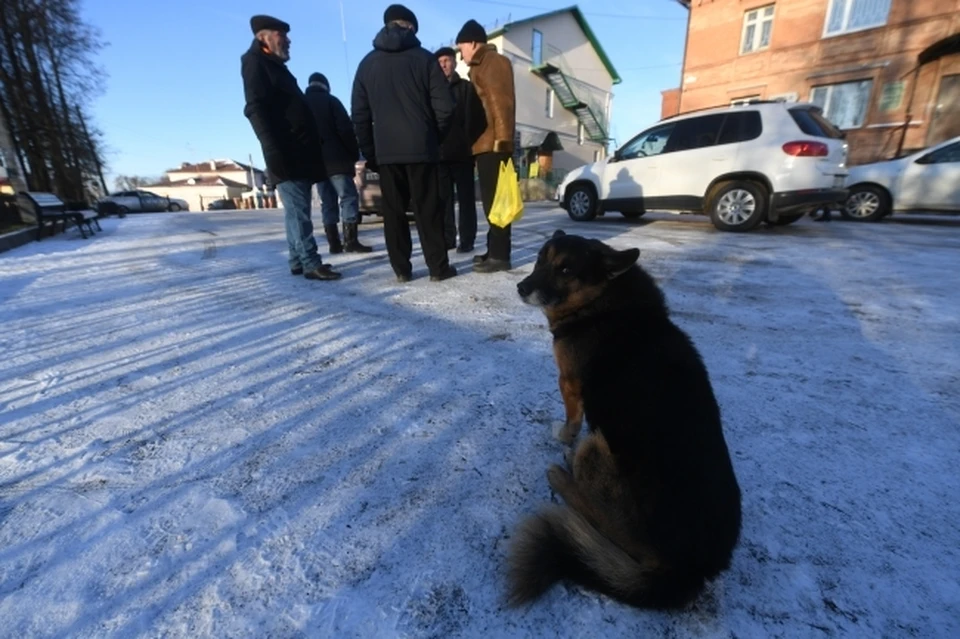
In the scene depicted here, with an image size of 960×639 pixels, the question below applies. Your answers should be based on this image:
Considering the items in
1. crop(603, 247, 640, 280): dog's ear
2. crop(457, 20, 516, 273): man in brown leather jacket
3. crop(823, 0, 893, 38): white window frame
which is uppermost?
crop(823, 0, 893, 38): white window frame

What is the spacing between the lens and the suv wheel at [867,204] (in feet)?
27.0

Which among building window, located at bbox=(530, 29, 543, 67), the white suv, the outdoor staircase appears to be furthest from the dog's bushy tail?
building window, located at bbox=(530, 29, 543, 67)

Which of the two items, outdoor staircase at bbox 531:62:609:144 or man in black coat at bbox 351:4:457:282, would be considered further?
outdoor staircase at bbox 531:62:609:144

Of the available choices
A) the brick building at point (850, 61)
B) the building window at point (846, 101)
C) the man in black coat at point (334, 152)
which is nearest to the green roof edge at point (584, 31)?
the brick building at point (850, 61)

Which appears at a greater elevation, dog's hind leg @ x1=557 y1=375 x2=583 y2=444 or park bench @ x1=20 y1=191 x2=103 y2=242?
park bench @ x1=20 y1=191 x2=103 y2=242

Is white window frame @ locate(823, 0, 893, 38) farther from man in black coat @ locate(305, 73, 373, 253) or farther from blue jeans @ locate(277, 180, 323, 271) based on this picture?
blue jeans @ locate(277, 180, 323, 271)

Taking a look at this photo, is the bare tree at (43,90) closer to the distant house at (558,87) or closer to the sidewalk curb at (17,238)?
the sidewalk curb at (17,238)

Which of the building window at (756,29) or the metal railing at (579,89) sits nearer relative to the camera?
the building window at (756,29)

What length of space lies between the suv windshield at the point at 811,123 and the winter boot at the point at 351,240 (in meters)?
6.55

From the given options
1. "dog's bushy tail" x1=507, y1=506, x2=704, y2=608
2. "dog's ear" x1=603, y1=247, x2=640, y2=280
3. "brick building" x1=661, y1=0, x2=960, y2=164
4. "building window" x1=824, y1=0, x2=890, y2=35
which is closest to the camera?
"dog's bushy tail" x1=507, y1=506, x2=704, y2=608

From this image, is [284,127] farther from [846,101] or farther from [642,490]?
[846,101]

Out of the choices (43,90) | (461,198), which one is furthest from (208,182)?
(461,198)

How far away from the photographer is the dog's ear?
153 centimetres

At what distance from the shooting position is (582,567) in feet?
3.52
